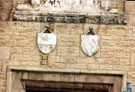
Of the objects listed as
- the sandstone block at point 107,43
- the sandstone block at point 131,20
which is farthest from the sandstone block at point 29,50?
the sandstone block at point 131,20

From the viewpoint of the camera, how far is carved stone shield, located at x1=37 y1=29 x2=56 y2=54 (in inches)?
463

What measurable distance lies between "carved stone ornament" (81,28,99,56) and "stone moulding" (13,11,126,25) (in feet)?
0.97

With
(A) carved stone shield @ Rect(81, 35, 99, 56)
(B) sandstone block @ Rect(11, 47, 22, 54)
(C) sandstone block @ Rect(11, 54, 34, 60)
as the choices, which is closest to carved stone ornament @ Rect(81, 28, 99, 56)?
(A) carved stone shield @ Rect(81, 35, 99, 56)

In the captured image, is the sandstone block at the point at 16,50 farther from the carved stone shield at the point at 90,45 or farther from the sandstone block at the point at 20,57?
the carved stone shield at the point at 90,45

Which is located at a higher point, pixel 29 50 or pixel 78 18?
pixel 78 18

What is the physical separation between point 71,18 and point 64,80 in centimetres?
151

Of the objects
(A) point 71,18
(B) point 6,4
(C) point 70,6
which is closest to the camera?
(A) point 71,18

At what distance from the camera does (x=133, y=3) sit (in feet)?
38.7

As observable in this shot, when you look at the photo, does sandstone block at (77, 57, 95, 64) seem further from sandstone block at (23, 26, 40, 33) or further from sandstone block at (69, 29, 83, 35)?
sandstone block at (23, 26, 40, 33)

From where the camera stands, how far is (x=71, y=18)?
11797 millimetres

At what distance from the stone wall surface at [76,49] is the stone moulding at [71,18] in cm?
10

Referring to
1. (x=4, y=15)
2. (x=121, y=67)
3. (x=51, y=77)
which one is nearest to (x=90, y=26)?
(x=121, y=67)

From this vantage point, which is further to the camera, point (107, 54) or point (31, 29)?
point (31, 29)

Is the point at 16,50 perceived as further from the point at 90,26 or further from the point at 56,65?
the point at 90,26
